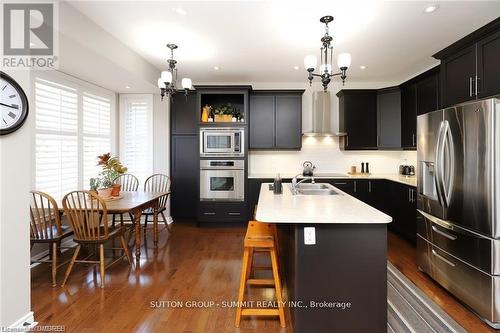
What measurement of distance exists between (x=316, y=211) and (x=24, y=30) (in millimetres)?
2558

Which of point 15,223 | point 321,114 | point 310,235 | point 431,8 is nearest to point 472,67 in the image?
point 431,8

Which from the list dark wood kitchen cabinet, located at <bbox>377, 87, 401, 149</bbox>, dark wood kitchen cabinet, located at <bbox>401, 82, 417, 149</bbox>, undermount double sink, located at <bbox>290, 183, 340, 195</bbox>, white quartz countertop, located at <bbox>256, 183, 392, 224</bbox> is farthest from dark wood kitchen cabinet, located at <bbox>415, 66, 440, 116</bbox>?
white quartz countertop, located at <bbox>256, 183, 392, 224</bbox>

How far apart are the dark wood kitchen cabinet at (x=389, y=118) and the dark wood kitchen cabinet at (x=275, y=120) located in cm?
146

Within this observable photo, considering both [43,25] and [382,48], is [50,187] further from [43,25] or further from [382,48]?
[382,48]

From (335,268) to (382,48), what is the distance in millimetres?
3150

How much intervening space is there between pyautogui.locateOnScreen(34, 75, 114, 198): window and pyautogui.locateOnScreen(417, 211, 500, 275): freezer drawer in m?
4.56

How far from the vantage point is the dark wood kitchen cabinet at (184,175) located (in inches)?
201

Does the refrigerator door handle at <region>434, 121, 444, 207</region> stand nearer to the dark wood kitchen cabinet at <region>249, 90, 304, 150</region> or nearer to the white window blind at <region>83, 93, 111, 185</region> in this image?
the dark wood kitchen cabinet at <region>249, 90, 304, 150</region>

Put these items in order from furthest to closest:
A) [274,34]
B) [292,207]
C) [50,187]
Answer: [50,187] < [274,34] < [292,207]

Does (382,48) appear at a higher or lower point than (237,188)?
higher

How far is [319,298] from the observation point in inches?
70.1

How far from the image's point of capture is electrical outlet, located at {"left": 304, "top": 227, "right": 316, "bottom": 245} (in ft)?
5.79

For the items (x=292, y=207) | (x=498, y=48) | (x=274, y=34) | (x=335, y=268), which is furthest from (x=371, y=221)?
(x=274, y=34)

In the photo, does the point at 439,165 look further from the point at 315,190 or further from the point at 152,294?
the point at 152,294
